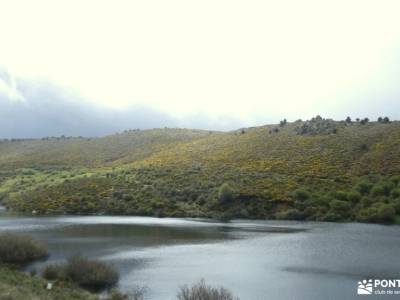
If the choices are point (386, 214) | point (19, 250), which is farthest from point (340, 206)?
point (19, 250)

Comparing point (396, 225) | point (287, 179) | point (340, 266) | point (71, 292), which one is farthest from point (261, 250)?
point (287, 179)

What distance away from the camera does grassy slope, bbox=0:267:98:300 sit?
61.8 feet

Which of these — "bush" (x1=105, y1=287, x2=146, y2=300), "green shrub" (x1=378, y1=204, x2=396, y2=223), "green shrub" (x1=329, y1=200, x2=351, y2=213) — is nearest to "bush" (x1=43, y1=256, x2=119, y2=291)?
"bush" (x1=105, y1=287, x2=146, y2=300)

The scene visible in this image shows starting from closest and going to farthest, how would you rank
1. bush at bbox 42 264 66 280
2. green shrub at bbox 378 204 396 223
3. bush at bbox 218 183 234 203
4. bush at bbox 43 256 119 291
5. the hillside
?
bush at bbox 43 256 119 291 → bush at bbox 42 264 66 280 → green shrub at bbox 378 204 396 223 → the hillside → bush at bbox 218 183 234 203

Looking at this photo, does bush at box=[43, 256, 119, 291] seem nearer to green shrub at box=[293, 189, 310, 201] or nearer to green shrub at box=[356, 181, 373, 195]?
green shrub at box=[293, 189, 310, 201]

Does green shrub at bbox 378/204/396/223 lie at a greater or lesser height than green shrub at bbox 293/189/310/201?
lesser

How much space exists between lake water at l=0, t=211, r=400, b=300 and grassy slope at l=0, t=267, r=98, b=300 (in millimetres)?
3093

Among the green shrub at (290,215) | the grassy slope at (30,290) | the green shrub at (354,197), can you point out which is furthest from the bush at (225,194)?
the grassy slope at (30,290)

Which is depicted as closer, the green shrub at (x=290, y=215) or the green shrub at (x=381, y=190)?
the green shrub at (x=290, y=215)

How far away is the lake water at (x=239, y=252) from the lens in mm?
25156

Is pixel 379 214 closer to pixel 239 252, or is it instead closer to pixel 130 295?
pixel 239 252

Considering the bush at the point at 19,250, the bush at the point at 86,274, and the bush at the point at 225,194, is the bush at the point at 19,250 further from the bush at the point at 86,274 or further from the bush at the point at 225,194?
the bush at the point at 225,194

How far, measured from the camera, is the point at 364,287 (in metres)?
24.1

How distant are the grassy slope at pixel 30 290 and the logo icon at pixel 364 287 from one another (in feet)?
39.6
